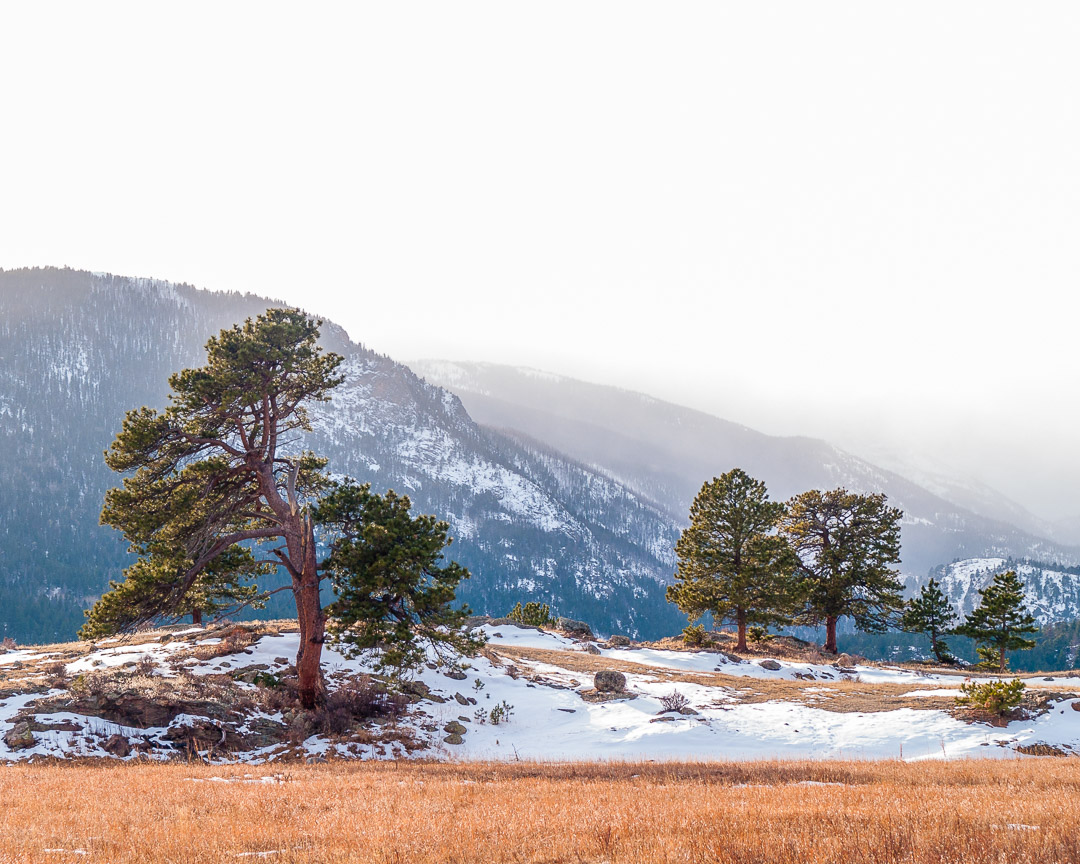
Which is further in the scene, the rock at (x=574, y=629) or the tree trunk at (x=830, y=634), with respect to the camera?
the rock at (x=574, y=629)

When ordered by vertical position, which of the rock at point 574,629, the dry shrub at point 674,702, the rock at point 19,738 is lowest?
the rock at point 574,629

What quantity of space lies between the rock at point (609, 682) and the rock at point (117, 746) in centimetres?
1539

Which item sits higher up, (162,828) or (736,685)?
(162,828)

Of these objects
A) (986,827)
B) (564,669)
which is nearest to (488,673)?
(564,669)

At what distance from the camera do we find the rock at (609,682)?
24516mm

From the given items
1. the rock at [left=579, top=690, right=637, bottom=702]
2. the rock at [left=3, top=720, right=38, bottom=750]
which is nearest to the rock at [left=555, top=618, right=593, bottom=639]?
the rock at [left=579, top=690, right=637, bottom=702]

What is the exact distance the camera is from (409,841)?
23.8 feet

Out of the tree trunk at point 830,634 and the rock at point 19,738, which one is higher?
the rock at point 19,738

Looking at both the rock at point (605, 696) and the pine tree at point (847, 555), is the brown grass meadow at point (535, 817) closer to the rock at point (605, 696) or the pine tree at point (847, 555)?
the rock at point (605, 696)

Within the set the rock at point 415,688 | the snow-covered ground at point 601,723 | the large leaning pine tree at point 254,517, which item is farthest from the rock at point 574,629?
the large leaning pine tree at point 254,517

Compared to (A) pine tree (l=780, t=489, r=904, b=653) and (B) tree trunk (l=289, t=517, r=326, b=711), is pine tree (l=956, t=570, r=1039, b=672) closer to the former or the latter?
(A) pine tree (l=780, t=489, r=904, b=653)

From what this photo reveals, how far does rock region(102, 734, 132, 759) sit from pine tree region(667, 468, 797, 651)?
30.1m

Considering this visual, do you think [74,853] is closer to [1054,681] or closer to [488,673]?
[488,673]

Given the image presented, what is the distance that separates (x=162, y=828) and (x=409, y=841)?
3228mm
